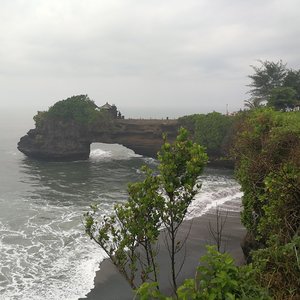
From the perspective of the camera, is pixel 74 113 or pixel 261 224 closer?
pixel 261 224

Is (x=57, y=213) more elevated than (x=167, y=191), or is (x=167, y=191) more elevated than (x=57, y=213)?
(x=167, y=191)

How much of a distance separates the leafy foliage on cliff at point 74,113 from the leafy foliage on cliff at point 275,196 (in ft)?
134

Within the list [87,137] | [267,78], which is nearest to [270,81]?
[267,78]

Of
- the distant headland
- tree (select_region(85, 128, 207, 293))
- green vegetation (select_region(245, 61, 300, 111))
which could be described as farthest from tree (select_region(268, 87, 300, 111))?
tree (select_region(85, 128, 207, 293))

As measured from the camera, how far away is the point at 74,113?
56.1m

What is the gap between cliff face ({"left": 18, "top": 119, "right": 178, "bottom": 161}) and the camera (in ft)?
182

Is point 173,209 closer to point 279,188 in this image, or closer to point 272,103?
point 279,188

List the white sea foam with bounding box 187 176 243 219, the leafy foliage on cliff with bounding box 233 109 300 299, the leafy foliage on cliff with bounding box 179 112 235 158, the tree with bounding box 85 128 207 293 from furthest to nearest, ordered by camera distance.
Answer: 1. the leafy foliage on cliff with bounding box 179 112 235 158
2. the white sea foam with bounding box 187 176 243 219
3. the tree with bounding box 85 128 207 293
4. the leafy foliage on cliff with bounding box 233 109 300 299

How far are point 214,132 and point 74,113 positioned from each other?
2407cm

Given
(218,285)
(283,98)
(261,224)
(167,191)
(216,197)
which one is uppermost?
(283,98)

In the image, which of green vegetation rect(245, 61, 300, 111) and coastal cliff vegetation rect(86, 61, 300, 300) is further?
green vegetation rect(245, 61, 300, 111)

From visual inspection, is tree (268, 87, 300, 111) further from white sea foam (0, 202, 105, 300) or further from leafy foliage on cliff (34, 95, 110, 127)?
leafy foliage on cliff (34, 95, 110, 127)

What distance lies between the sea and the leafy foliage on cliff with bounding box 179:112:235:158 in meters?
3.13

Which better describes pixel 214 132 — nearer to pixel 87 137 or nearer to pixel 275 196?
pixel 87 137
